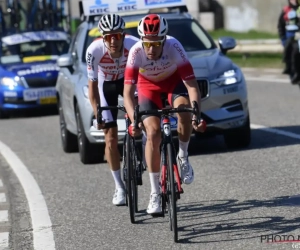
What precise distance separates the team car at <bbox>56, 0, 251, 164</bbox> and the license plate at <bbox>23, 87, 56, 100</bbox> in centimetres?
607

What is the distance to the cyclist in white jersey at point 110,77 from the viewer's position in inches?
378

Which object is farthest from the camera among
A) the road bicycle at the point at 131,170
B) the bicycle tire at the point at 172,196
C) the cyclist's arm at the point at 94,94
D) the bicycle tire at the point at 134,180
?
the cyclist's arm at the point at 94,94

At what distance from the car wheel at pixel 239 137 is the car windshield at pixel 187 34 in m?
1.36

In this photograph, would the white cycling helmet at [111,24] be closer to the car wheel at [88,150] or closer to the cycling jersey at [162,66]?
the cycling jersey at [162,66]

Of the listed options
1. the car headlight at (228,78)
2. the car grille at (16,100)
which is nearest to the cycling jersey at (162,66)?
the car headlight at (228,78)

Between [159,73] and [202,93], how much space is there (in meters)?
3.92

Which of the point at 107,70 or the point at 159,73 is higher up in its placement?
the point at 159,73

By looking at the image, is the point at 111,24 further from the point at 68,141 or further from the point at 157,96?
the point at 68,141

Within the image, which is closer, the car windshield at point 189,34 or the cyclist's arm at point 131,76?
the cyclist's arm at point 131,76

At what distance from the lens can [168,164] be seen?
8227mm

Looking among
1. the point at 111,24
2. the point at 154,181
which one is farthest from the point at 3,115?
the point at 154,181

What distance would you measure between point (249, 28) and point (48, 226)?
3562 centimetres

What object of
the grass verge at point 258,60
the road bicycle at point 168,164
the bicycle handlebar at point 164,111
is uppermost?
the bicycle handlebar at point 164,111

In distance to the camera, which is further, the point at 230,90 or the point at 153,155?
the point at 230,90
